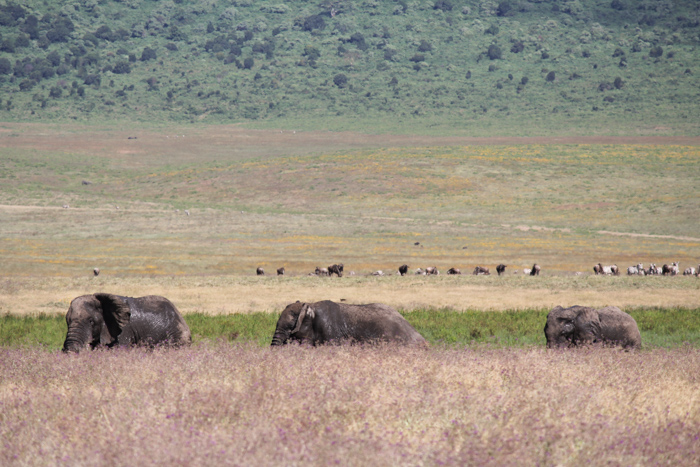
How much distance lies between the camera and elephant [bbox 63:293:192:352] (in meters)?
11.9

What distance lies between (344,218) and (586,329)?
5382 centimetres

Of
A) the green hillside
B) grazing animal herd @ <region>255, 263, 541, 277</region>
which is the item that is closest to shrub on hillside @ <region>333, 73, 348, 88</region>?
the green hillside

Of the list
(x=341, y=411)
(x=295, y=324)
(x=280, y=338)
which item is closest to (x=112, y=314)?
(x=280, y=338)

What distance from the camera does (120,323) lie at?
12.5 m

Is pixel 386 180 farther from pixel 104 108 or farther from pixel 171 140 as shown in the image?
pixel 104 108

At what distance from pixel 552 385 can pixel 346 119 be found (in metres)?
152

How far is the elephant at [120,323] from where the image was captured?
11.9m

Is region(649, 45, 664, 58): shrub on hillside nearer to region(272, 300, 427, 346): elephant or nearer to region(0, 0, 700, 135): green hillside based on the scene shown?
region(0, 0, 700, 135): green hillside

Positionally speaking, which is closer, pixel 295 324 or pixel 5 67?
pixel 295 324

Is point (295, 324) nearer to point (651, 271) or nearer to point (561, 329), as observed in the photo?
point (561, 329)

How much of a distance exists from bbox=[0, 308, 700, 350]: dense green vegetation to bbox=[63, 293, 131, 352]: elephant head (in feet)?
8.40

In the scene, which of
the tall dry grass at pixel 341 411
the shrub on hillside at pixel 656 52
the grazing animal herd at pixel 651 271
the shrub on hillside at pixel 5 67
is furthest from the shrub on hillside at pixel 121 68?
the tall dry grass at pixel 341 411

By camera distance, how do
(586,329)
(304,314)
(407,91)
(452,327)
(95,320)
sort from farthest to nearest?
1. (407,91)
2. (452,327)
3. (586,329)
4. (304,314)
5. (95,320)

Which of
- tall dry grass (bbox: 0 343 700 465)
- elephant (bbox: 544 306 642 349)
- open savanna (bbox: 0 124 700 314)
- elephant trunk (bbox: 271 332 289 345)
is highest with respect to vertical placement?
tall dry grass (bbox: 0 343 700 465)
